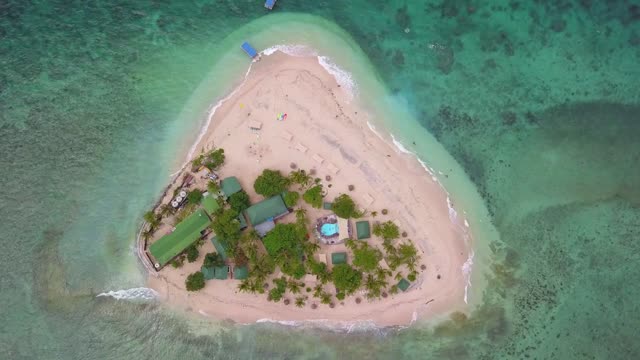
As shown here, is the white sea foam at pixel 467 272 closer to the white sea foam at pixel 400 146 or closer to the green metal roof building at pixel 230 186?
the white sea foam at pixel 400 146

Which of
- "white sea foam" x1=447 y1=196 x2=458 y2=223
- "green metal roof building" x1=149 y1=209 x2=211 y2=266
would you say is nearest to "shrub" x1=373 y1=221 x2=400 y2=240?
"white sea foam" x1=447 y1=196 x2=458 y2=223

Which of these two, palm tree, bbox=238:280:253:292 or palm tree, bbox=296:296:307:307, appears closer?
palm tree, bbox=296:296:307:307

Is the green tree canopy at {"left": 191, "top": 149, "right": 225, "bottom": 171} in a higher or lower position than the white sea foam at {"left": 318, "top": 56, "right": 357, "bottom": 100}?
lower

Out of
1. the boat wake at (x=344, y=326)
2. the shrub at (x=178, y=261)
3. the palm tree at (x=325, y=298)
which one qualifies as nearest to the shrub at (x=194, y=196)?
the shrub at (x=178, y=261)

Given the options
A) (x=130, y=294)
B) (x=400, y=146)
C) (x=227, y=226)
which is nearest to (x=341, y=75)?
Answer: (x=400, y=146)

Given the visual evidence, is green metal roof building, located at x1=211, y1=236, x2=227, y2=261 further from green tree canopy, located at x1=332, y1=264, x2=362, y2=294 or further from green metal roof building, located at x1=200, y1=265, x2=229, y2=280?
green tree canopy, located at x1=332, y1=264, x2=362, y2=294

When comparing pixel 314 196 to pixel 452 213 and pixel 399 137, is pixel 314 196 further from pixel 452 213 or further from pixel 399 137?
pixel 452 213

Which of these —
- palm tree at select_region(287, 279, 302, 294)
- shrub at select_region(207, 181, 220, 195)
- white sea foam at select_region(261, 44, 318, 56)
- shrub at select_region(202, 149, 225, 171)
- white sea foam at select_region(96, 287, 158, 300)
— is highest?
white sea foam at select_region(261, 44, 318, 56)
